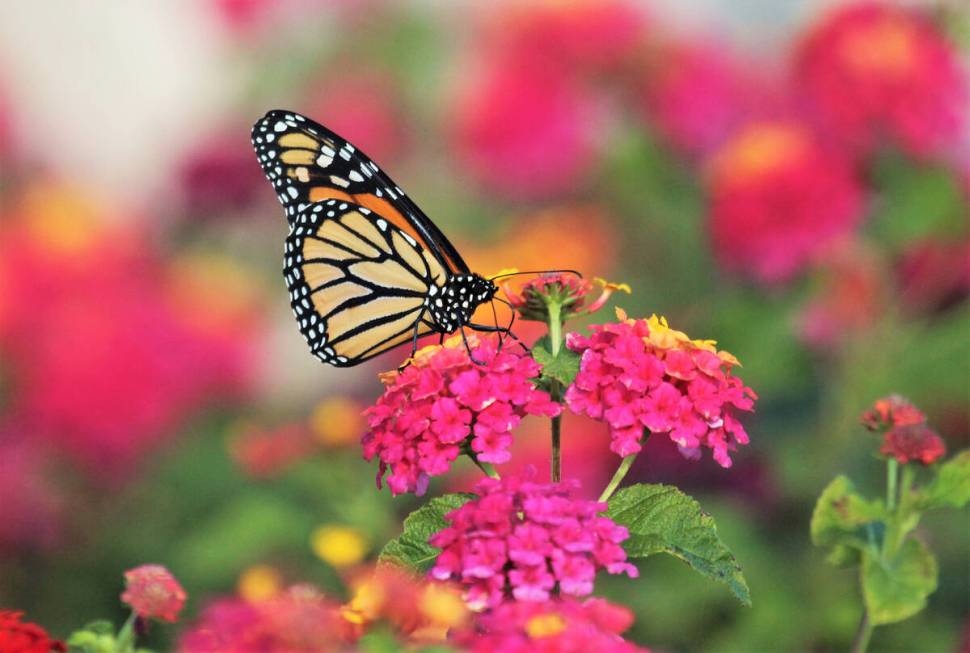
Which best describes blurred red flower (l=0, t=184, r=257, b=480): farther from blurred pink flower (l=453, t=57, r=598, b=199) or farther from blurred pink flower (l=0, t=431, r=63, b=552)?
blurred pink flower (l=453, t=57, r=598, b=199)

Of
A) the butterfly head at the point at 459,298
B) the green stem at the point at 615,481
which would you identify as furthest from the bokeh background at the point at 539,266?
the green stem at the point at 615,481

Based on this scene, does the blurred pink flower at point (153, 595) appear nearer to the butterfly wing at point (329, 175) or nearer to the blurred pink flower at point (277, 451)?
the butterfly wing at point (329, 175)

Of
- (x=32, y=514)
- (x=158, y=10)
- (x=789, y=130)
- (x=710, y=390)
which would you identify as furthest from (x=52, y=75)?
(x=710, y=390)

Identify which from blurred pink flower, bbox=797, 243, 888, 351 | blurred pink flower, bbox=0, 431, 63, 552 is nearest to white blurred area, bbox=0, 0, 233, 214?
blurred pink flower, bbox=0, 431, 63, 552

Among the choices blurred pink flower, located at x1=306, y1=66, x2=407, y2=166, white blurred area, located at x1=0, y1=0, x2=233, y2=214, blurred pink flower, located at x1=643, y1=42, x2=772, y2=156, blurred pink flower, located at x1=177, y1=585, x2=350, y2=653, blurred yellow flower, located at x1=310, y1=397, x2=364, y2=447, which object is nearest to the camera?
blurred pink flower, located at x1=177, y1=585, x2=350, y2=653

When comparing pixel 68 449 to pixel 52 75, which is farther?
pixel 52 75

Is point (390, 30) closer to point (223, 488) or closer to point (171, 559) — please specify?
point (223, 488)
